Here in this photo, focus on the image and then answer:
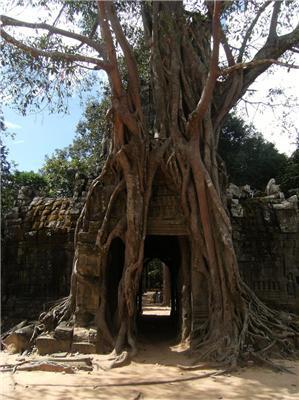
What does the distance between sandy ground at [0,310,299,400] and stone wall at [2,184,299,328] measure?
2.80 metres

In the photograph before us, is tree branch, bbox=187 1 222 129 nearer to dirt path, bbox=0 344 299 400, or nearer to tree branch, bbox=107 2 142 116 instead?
tree branch, bbox=107 2 142 116

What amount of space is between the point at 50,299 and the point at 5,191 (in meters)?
4.22

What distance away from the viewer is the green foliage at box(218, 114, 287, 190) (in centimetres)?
2077

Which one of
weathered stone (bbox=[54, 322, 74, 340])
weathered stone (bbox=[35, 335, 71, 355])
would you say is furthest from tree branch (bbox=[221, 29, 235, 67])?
weathered stone (bbox=[35, 335, 71, 355])

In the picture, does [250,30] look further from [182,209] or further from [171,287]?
[171,287]

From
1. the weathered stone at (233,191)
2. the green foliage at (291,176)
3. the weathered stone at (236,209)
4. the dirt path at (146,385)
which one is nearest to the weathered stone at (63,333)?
the dirt path at (146,385)

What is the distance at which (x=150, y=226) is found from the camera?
302 inches

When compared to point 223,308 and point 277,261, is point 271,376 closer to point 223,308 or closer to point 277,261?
point 223,308

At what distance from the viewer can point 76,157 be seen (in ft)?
66.8

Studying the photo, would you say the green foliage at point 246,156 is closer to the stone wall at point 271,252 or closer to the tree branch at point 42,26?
the stone wall at point 271,252

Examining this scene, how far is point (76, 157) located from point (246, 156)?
7.59m

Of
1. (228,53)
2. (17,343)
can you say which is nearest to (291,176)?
(228,53)

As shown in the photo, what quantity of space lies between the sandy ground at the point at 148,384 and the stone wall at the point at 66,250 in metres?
2.80

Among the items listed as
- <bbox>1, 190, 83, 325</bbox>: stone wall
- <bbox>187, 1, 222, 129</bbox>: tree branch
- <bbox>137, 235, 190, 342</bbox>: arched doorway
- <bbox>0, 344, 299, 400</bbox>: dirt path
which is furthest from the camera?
<bbox>1, 190, 83, 325</bbox>: stone wall
